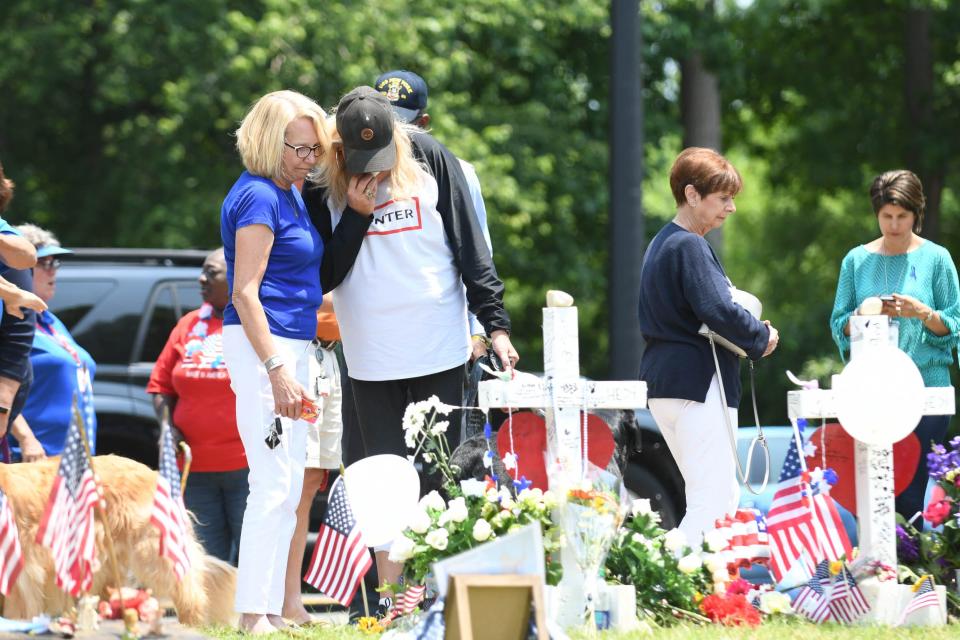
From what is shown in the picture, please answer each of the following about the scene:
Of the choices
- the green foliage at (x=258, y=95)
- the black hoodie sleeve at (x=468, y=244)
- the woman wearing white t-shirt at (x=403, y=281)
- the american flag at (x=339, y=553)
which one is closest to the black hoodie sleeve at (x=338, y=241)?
the woman wearing white t-shirt at (x=403, y=281)

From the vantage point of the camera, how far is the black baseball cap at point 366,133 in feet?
16.8

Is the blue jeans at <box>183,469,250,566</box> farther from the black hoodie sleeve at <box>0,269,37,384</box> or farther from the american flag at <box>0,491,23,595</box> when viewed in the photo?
the american flag at <box>0,491,23,595</box>

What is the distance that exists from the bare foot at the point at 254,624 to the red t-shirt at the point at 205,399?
1.90 meters

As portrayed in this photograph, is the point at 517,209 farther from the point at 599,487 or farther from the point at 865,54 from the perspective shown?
the point at 599,487

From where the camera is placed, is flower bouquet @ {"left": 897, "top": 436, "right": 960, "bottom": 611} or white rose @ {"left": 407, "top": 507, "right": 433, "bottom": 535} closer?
white rose @ {"left": 407, "top": 507, "right": 433, "bottom": 535}

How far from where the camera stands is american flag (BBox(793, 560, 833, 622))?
17.4 feet

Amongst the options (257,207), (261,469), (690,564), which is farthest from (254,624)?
(690,564)

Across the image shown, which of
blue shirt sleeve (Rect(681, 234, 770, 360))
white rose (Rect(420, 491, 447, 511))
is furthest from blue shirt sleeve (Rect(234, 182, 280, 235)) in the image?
blue shirt sleeve (Rect(681, 234, 770, 360))

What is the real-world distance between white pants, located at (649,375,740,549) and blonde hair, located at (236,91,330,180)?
1.78m

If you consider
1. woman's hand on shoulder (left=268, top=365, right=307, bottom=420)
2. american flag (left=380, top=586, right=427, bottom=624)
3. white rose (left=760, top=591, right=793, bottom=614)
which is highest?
woman's hand on shoulder (left=268, top=365, right=307, bottom=420)

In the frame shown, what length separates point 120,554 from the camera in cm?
537

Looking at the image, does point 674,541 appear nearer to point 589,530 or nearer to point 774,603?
point 774,603

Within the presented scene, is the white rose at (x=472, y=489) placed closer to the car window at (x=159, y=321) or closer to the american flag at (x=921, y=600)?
the american flag at (x=921, y=600)

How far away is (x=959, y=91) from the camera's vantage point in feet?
56.9
